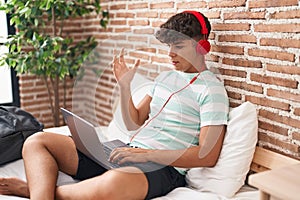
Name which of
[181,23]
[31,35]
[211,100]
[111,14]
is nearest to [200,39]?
[181,23]

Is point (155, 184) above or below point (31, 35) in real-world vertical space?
below

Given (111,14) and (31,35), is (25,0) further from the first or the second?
(111,14)

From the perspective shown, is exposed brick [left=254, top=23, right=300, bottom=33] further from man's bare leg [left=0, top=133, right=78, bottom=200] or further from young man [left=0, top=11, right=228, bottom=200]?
man's bare leg [left=0, top=133, right=78, bottom=200]

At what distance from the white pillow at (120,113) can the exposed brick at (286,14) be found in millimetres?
641

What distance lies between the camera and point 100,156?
1.62 m

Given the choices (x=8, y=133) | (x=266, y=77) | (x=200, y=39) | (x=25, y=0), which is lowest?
(x=8, y=133)

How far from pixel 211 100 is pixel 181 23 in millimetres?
363

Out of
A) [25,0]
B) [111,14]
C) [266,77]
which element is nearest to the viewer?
[266,77]

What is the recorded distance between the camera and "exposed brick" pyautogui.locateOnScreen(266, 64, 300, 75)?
154cm

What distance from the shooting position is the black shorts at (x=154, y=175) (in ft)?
5.13

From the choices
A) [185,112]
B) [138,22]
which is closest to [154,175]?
[185,112]

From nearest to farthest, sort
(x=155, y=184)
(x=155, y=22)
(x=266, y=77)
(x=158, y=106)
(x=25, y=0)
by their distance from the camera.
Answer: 1. (x=155, y=184)
2. (x=266, y=77)
3. (x=158, y=106)
4. (x=155, y=22)
5. (x=25, y=0)

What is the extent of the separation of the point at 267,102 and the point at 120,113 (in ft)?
2.20

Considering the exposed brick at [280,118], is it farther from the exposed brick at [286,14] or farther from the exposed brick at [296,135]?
the exposed brick at [286,14]
